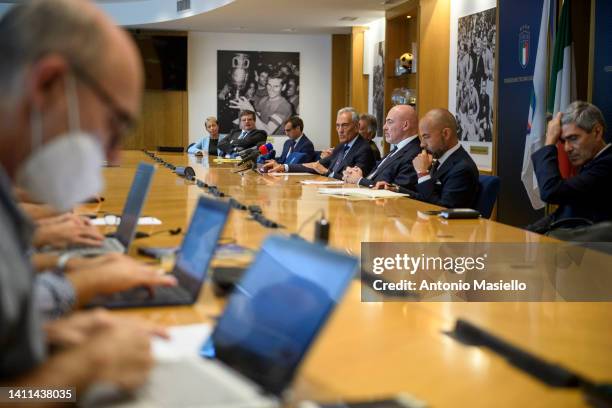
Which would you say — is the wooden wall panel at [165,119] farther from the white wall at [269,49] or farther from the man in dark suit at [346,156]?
the man in dark suit at [346,156]

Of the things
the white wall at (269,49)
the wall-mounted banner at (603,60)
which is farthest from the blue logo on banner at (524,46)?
the white wall at (269,49)

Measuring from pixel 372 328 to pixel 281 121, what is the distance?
13416mm

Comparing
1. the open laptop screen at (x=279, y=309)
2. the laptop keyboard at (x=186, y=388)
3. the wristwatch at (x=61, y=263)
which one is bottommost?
the laptop keyboard at (x=186, y=388)

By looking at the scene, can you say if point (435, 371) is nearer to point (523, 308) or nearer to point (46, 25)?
point (523, 308)

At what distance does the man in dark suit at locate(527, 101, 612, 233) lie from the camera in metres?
4.01

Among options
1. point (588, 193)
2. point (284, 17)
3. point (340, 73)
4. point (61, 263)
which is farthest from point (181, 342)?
point (340, 73)

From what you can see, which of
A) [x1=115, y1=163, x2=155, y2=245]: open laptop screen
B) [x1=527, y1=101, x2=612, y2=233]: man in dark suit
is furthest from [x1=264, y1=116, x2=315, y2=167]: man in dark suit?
[x1=115, y1=163, x2=155, y2=245]: open laptop screen

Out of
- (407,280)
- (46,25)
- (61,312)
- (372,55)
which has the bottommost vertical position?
(407,280)

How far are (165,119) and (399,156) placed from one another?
31.8ft

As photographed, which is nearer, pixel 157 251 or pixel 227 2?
pixel 157 251

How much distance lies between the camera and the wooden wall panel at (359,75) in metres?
12.8

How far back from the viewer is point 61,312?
1569 millimetres

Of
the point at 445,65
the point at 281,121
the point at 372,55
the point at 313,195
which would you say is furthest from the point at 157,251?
the point at 281,121

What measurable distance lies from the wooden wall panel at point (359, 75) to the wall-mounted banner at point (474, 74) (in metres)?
3.95
